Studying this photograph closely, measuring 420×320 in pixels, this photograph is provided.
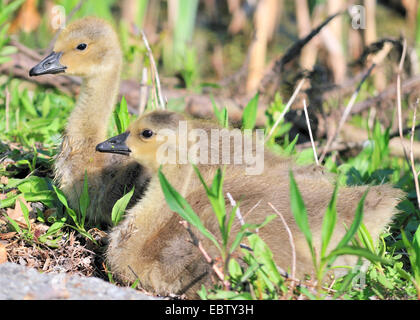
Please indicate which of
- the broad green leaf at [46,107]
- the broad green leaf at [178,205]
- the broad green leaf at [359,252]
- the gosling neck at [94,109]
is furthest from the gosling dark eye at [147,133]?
the broad green leaf at [46,107]

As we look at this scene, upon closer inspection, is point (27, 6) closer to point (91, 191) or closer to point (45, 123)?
point (45, 123)

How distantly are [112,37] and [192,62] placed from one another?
102 inches

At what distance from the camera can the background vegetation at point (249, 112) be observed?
2.77 m

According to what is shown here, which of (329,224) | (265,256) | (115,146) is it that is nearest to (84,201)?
(115,146)

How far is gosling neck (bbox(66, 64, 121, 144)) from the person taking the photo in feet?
11.8

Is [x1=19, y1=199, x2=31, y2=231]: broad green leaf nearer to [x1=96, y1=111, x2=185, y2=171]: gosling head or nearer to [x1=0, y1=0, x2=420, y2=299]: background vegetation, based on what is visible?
[x1=0, y1=0, x2=420, y2=299]: background vegetation

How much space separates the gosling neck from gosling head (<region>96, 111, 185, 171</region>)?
0.51 m

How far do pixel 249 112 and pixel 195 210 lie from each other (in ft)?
4.87

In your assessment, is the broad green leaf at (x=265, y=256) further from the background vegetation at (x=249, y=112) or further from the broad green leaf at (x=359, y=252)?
the broad green leaf at (x=359, y=252)

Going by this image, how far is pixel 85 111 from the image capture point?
3646 mm

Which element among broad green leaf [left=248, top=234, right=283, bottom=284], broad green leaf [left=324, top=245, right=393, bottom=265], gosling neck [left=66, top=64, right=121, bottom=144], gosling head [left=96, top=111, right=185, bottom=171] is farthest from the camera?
gosling neck [left=66, top=64, right=121, bottom=144]

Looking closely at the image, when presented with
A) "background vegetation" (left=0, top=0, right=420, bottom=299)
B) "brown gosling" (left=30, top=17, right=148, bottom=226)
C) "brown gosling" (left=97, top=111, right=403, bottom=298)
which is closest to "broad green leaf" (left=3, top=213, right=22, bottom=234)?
"background vegetation" (left=0, top=0, right=420, bottom=299)
